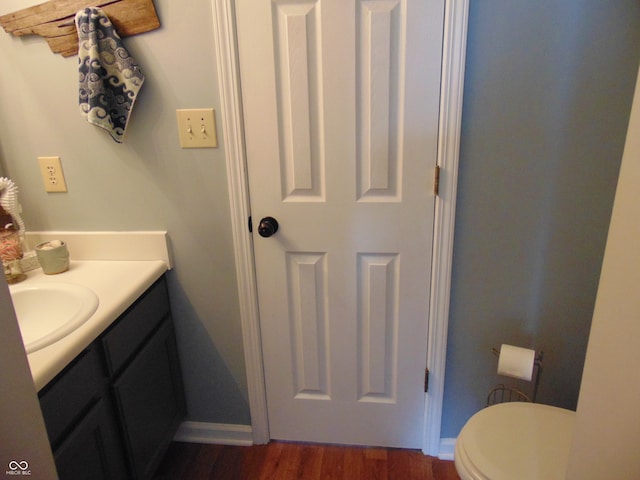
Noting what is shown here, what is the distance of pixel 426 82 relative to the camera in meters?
1.24

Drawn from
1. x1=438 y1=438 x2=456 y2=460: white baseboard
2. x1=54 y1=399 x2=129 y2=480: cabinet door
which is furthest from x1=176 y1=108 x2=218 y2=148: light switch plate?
x1=438 y1=438 x2=456 y2=460: white baseboard

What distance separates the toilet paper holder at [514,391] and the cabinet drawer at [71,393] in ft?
4.10

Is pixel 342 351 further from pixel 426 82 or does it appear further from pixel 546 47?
pixel 546 47

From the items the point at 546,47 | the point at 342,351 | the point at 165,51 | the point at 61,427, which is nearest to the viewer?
the point at 61,427

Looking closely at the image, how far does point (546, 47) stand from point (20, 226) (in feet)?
5.71

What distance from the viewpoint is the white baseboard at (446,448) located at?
5.32 feet

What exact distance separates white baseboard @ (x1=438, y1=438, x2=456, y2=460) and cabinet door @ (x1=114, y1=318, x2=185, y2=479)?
3.34ft

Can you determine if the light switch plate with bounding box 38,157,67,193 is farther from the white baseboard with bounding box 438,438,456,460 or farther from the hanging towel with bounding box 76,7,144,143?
the white baseboard with bounding box 438,438,456,460

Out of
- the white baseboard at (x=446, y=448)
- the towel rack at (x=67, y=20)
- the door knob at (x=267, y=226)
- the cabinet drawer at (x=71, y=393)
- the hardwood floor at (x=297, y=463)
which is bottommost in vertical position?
the hardwood floor at (x=297, y=463)

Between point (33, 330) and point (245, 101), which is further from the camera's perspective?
point (245, 101)

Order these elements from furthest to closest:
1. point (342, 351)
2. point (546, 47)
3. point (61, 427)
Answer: point (342, 351), point (546, 47), point (61, 427)

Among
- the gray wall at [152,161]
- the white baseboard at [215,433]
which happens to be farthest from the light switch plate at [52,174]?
the white baseboard at [215,433]

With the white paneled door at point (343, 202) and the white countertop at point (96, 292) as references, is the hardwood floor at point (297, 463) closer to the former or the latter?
the white paneled door at point (343, 202)

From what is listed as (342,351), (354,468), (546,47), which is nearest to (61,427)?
(342,351)
